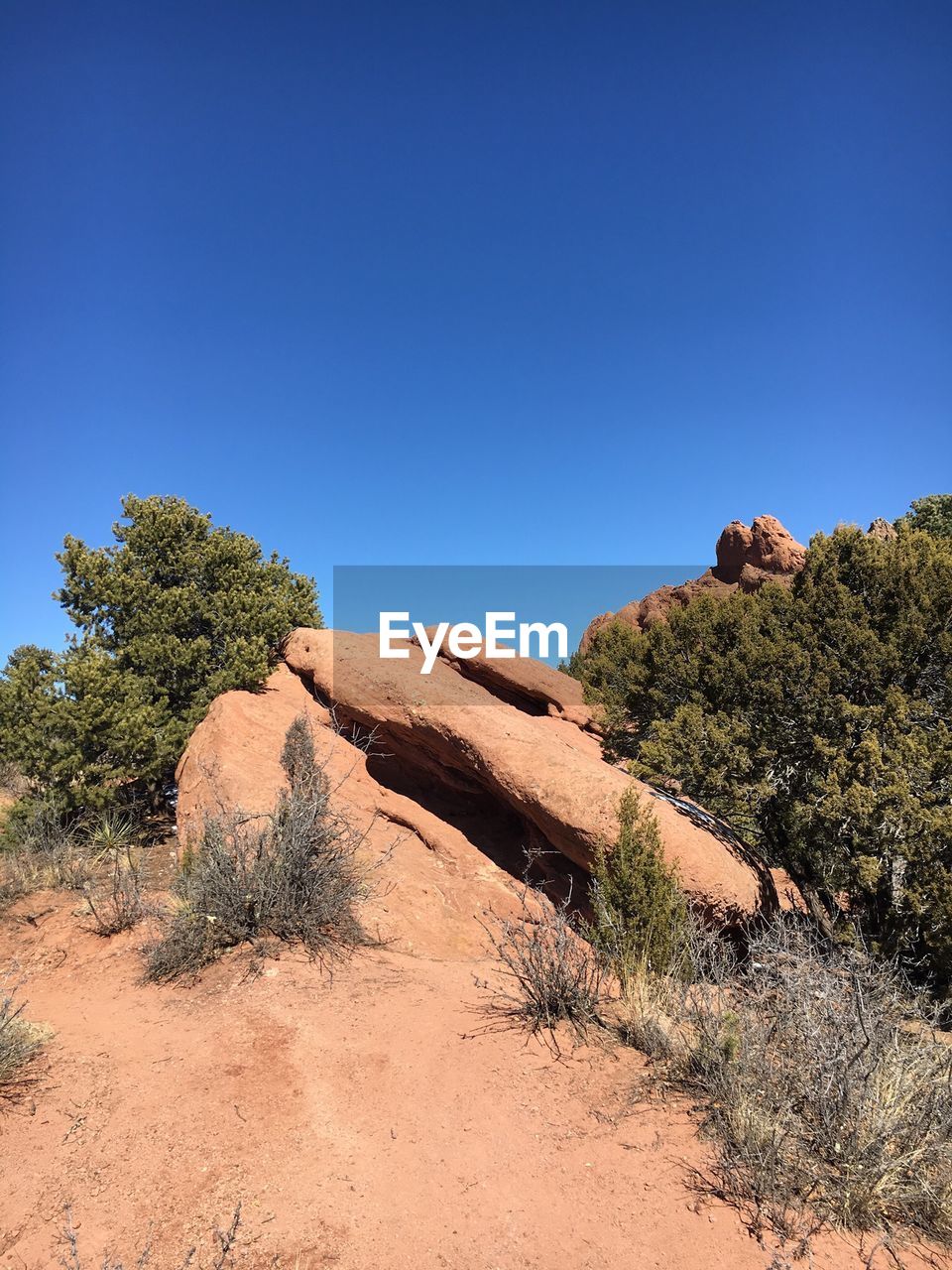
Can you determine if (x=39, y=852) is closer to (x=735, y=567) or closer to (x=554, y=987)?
(x=554, y=987)

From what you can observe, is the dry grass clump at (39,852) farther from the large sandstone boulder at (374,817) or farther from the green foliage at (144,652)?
the large sandstone boulder at (374,817)

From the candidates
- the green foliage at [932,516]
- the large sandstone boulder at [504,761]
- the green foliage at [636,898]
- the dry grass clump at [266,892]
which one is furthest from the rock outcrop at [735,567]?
the dry grass clump at [266,892]

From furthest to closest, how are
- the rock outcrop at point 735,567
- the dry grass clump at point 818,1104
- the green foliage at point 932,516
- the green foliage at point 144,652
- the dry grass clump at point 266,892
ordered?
the rock outcrop at point 735,567 → the green foliage at point 932,516 → the green foliage at point 144,652 → the dry grass clump at point 266,892 → the dry grass clump at point 818,1104

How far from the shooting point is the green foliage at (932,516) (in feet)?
80.4

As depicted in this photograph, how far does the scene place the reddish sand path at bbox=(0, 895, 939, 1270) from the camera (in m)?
3.16

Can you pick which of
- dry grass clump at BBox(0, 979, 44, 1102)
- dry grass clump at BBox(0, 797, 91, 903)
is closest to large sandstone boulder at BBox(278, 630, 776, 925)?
dry grass clump at BBox(0, 797, 91, 903)

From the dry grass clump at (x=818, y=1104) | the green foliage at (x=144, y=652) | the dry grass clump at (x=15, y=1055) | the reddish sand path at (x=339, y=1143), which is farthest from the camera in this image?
the green foliage at (x=144, y=652)

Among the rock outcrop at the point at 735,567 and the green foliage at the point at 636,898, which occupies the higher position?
the rock outcrop at the point at 735,567

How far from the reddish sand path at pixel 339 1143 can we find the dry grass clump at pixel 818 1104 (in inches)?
7.9

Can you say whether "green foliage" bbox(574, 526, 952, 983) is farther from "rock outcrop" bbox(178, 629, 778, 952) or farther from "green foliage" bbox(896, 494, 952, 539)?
"green foliage" bbox(896, 494, 952, 539)

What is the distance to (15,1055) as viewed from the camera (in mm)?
4160

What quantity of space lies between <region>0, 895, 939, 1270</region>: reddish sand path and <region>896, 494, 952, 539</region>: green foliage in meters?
25.9

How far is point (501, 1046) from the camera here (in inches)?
192

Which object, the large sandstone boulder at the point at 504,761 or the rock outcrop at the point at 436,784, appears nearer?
the large sandstone boulder at the point at 504,761
